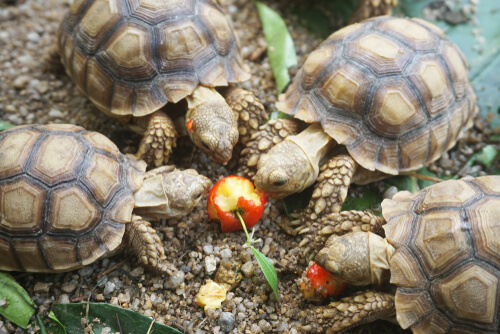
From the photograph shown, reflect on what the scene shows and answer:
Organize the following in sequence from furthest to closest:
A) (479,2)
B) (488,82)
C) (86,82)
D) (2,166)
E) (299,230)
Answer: (479,2)
(488,82)
(86,82)
(299,230)
(2,166)

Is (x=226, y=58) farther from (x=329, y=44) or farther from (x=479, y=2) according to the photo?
(x=479, y=2)

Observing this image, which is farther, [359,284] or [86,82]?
[86,82]

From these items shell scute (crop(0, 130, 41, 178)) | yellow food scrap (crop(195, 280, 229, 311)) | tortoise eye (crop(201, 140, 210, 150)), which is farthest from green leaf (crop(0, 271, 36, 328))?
tortoise eye (crop(201, 140, 210, 150))

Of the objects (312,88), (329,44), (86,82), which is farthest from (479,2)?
(86,82)

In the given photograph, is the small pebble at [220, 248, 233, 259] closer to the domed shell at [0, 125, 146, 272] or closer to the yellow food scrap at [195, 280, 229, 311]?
the yellow food scrap at [195, 280, 229, 311]

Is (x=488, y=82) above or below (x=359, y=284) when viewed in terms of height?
above

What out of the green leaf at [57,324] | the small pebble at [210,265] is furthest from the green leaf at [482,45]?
the green leaf at [57,324]
